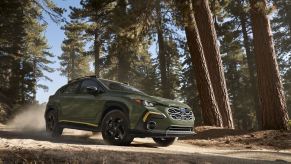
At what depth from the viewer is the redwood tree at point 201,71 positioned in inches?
545

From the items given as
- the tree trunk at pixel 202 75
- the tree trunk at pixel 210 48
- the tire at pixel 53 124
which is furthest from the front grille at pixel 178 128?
the tree trunk at pixel 210 48

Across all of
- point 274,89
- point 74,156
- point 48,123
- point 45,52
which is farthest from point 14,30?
point 74,156

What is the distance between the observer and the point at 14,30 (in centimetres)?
3397

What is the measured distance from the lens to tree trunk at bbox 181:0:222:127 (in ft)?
45.4

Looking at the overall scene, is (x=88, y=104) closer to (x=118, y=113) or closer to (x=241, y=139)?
(x=118, y=113)

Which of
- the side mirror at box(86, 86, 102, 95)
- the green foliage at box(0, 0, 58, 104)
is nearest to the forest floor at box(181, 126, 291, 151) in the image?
the side mirror at box(86, 86, 102, 95)

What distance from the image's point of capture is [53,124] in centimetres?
1124

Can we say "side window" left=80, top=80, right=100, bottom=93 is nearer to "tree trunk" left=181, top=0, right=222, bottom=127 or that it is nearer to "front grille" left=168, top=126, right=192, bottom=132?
"front grille" left=168, top=126, right=192, bottom=132

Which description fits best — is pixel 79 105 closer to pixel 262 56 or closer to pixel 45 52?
pixel 262 56

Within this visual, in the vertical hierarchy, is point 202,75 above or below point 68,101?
above

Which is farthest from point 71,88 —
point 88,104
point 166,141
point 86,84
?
point 166,141

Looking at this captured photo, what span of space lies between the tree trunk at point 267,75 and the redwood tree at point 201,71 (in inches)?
70.5

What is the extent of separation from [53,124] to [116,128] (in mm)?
3050

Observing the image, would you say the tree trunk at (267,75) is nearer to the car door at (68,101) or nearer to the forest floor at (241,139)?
the forest floor at (241,139)
